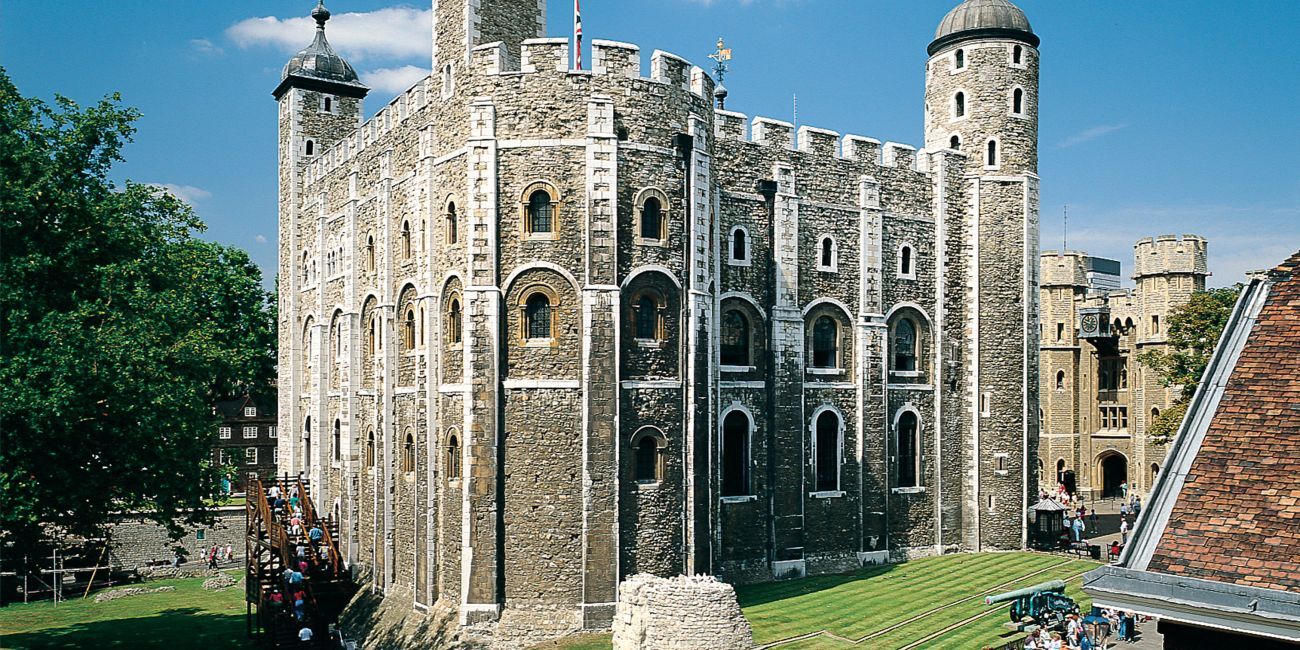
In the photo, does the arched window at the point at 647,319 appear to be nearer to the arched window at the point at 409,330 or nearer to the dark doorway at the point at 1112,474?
the arched window at the point at 409,330

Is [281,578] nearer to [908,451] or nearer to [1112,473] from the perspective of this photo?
[908,451]

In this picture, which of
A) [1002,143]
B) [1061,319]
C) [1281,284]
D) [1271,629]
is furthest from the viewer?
[1061,319]

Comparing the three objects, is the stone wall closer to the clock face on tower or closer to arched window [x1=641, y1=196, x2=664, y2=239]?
arched window [x1=641, y1=196, x2=664, y2=239]

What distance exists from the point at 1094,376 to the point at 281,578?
45996 millimetres

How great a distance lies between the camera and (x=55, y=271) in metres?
20.2

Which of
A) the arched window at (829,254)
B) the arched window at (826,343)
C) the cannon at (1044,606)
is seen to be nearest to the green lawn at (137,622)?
the arched window at (826,343)

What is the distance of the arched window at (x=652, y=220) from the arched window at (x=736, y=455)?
21.4 feet

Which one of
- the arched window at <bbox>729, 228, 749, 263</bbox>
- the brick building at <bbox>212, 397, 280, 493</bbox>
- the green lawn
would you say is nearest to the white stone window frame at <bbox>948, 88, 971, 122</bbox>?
the arched window at <bbox>729, 228, 749, 263</bbox>

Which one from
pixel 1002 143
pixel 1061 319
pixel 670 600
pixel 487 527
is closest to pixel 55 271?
pixel 487 527

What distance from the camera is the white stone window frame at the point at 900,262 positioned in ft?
104

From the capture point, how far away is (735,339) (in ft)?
91.9

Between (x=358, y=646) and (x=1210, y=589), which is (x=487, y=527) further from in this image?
(x=1210, y=589)

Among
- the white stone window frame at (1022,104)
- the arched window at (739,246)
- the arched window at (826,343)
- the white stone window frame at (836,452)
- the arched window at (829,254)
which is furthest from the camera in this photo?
the white stone window frame at (1022,104)

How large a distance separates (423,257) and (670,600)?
1143cm
